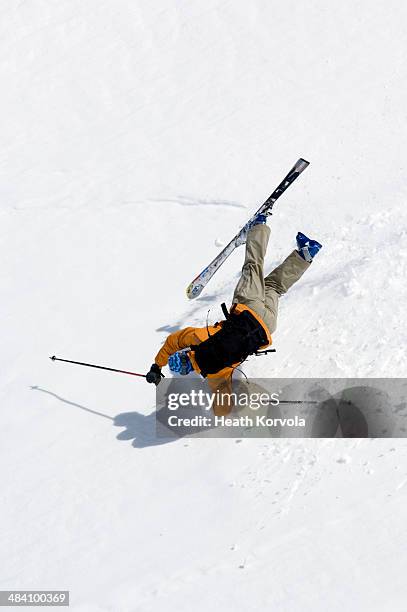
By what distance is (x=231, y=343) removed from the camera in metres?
6.85

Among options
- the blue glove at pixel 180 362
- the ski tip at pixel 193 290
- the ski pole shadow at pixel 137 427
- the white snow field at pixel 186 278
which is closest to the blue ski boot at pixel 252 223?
the ski tip at pixel 193 290

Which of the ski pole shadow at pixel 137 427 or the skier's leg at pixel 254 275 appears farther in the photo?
the ski pole shadow at pixel 137 427

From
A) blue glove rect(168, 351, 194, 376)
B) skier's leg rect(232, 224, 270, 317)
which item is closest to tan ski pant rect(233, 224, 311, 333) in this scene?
skier's leg rect(232, 224, 270, 317)

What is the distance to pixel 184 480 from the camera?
6.89m

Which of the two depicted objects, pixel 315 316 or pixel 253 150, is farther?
pixel 253 150

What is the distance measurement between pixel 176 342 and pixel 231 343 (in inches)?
27.6

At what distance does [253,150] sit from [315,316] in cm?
466

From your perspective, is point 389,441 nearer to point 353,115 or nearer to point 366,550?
point 366,550

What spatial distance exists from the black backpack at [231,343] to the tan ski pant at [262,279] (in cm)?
30

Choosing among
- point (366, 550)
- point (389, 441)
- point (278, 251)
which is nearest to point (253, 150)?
point (278, 251)

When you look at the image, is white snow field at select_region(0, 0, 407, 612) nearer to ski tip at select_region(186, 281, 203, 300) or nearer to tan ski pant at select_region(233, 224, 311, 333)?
ski tip at select_region(186, 281, 203, 300)

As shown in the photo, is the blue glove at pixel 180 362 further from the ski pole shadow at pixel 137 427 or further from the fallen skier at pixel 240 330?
the ski pole shadow at pixel 137 427

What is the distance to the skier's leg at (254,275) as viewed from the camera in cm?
730

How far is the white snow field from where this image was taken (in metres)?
6.03
